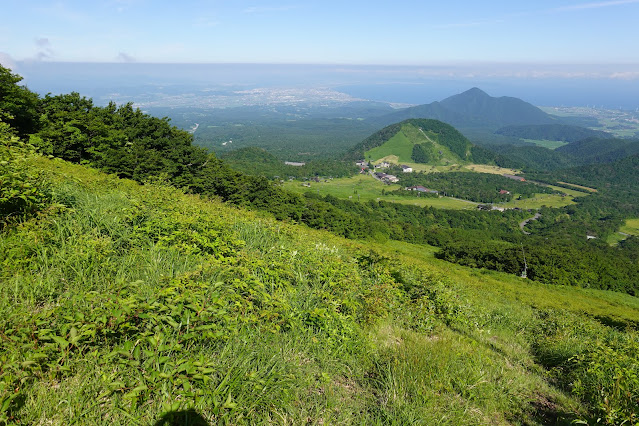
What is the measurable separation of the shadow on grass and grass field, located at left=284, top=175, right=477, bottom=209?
343ft

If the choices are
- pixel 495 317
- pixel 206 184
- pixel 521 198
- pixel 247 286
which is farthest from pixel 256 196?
pixel 521 198

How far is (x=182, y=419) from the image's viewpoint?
2.39 m

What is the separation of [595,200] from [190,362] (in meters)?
168

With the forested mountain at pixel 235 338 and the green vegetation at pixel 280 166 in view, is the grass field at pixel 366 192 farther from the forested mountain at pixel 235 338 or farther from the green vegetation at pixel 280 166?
the forested mountain at pixel 235 338

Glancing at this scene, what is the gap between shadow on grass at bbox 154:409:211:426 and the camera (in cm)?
231

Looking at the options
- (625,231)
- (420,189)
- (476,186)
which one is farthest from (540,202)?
(420,189)

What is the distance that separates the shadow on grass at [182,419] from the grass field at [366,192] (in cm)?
10454

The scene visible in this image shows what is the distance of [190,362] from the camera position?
8.32 feet

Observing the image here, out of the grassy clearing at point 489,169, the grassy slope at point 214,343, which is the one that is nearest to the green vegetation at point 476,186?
the grassy clearing at point 489,169

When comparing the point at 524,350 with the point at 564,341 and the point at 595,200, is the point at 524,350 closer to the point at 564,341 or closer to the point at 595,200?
the point at 564,341

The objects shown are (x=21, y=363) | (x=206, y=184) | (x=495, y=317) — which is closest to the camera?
(x=21, y=363)

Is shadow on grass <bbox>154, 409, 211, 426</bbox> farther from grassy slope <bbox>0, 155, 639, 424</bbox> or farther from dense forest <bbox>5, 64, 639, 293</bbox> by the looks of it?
dense forest <bbox>5, 64, 639, 293</bbox>

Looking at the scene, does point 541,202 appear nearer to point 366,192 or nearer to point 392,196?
point 392,196

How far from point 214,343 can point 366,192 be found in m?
124
